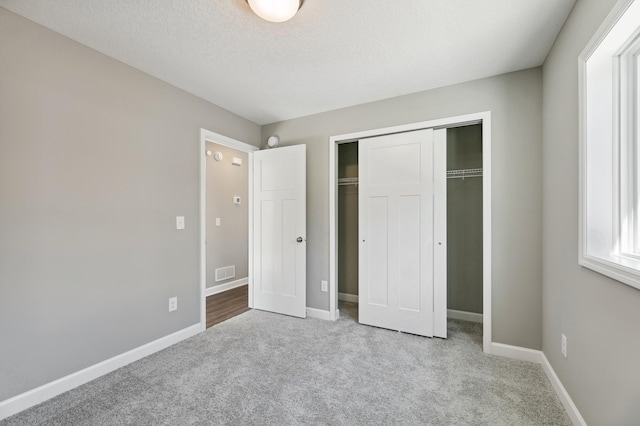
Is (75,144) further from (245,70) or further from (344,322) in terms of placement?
(344,322)

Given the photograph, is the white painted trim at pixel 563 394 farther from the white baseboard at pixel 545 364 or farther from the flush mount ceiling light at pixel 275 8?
the flush mount ceiling light at pixel 275 8

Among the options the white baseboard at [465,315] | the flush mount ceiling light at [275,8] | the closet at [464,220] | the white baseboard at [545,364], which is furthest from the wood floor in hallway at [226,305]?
the flush mount ceiling light at [275,8]

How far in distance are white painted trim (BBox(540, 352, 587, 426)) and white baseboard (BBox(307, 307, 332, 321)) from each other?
1925 millimetres

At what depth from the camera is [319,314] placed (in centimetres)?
324

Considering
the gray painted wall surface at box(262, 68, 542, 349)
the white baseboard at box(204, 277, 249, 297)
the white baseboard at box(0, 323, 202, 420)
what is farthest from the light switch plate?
the gray painted wall surface at box(262, 68, 542, 349)

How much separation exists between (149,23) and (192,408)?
2451 millimetres

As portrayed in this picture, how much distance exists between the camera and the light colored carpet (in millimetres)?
1629

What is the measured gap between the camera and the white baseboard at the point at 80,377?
1.66 m

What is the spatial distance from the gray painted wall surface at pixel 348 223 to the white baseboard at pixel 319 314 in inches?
31.8

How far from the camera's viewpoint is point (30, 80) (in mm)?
1753

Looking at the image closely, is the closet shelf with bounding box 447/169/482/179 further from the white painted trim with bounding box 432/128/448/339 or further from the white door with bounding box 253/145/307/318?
the white door with bounding box 253/145/307/318

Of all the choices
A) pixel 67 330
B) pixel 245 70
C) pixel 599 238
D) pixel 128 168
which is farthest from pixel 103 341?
pixel 599 238

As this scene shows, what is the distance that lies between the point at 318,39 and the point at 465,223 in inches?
98.5

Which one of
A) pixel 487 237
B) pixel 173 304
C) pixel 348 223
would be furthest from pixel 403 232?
pixel 173 304
